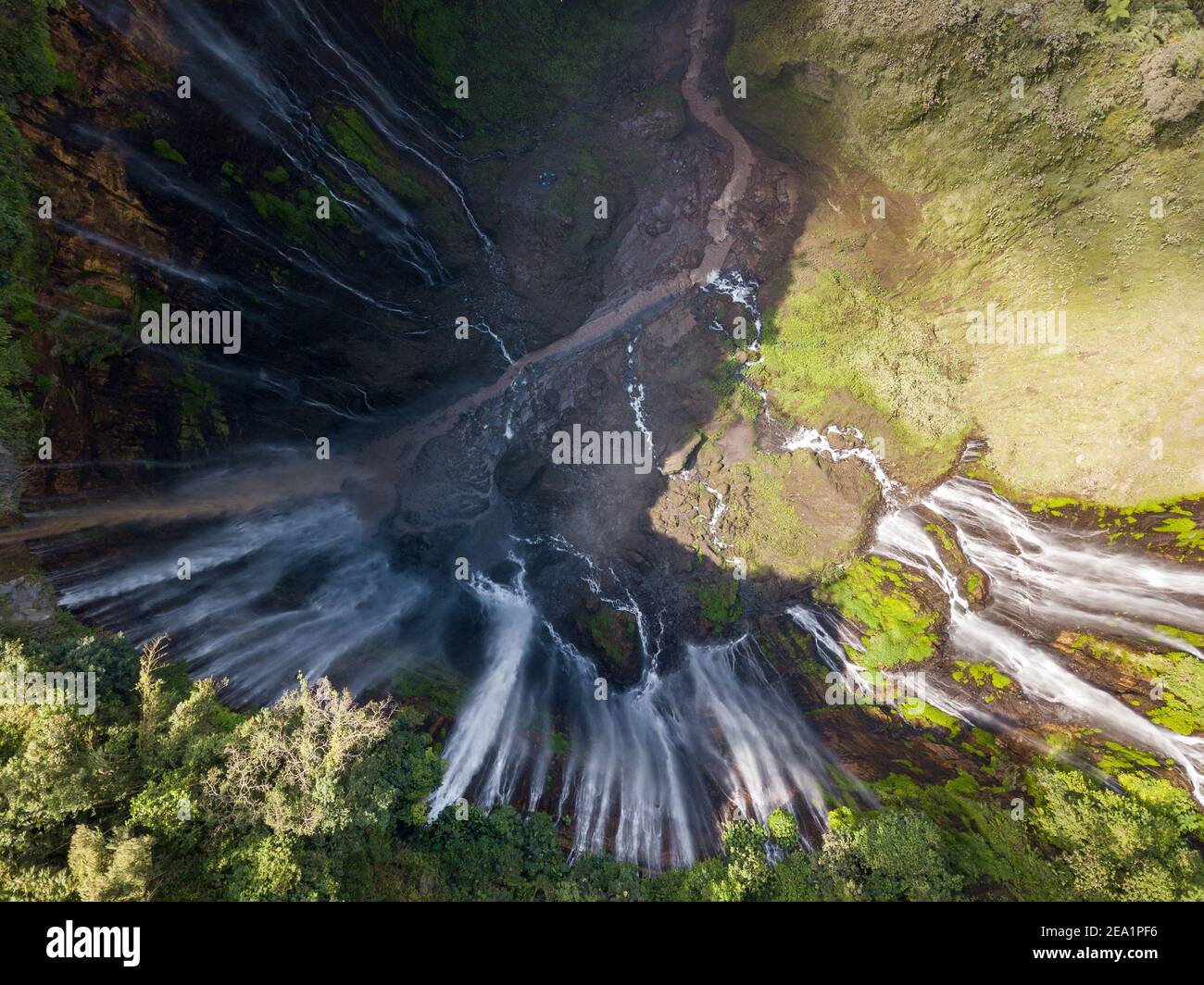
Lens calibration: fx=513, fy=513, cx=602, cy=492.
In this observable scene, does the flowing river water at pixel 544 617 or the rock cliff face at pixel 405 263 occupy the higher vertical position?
the rock cliff face at pixel 405 263

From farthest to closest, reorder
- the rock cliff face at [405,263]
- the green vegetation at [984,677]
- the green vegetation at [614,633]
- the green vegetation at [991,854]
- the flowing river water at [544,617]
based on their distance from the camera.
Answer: the green vegetation at [614,633]
the green vegetation at [984,677]
the flowing river water at [544,617]
the rock cliff face at [405,263]
the green vegetation at [991,854]

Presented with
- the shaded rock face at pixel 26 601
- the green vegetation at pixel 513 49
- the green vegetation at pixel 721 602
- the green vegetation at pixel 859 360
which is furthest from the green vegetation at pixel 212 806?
the green vegetation at pixel 513 49

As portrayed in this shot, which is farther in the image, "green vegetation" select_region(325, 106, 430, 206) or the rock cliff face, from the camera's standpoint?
"green vegetation" select_region(325, 106, 430, 206)

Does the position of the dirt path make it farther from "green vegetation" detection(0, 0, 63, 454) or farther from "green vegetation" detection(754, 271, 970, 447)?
"green vegetation" detection(0, 0, 63, 454)

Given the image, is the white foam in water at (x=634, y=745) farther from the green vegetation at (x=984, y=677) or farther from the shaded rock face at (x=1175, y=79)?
the shaded rock face at (x=1175, y=79)

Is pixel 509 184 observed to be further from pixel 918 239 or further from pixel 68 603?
pixel 68 603

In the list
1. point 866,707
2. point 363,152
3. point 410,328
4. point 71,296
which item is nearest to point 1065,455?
point 866,707

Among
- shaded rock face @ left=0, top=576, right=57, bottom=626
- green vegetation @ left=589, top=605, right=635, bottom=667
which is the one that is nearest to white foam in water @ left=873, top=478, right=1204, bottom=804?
green vegetation @ left=589, top=605, right=635, bottom=667
